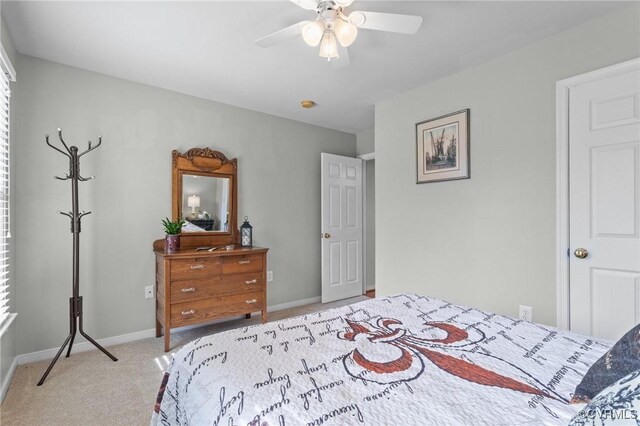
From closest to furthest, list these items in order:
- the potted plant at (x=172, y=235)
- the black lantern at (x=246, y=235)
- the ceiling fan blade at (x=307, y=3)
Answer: the ceiling fan blade at (x=307, y=3) < the potted plant at (x=172, y=235) < the black lantern at (x=246, y=235)

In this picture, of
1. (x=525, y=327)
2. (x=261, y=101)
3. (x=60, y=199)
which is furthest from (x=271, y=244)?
(x=525, y=327)

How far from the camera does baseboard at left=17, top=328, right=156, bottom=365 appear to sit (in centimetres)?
254

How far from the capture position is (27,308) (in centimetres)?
255

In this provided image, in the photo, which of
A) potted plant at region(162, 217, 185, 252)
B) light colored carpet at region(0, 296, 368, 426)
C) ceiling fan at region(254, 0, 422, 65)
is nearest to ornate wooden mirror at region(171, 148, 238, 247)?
potted plant at region(162, 217, 185, 252)

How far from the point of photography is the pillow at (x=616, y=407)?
58 cm

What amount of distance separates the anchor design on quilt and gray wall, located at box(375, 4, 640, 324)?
1348 millimetres

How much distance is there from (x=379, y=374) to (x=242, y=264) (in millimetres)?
2342

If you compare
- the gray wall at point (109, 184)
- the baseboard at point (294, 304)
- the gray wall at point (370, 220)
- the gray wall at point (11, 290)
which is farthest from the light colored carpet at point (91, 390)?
the gray wall at point (370, 220)

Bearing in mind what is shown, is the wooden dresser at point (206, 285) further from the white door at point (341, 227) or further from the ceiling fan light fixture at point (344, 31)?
the ceiling fan light fixture at point (344, 31)

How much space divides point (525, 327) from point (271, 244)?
291 cm

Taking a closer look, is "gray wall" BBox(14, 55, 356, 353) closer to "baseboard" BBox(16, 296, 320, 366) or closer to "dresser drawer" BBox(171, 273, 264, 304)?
"baseboard" BBox(16, 296, 320, 366)

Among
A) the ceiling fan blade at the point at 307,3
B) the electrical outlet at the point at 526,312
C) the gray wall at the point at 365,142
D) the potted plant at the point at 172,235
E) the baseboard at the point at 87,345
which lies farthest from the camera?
the gray wall at the point at 365,142

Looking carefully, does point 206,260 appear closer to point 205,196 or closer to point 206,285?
point 206,285

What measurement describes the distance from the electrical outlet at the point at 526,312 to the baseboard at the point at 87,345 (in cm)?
322
